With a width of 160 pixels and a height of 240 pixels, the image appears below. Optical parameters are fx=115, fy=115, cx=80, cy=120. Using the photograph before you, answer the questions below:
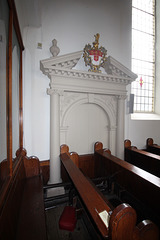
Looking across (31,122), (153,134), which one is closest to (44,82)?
(31,122)

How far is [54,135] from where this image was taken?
95.3 inches

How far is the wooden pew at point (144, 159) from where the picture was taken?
95.3 inches

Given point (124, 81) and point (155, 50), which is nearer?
point (124, 81)

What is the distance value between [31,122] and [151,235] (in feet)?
8.18

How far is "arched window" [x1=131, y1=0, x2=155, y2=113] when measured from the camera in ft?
13.5

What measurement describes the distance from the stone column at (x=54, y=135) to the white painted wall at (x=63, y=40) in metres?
0.33

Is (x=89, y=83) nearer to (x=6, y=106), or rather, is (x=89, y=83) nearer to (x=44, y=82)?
(x=44, y=82)

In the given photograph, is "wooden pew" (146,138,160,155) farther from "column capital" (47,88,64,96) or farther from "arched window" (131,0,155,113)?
"column capital" (47,88,64,96)

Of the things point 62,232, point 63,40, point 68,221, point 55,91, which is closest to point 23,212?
point 68,221

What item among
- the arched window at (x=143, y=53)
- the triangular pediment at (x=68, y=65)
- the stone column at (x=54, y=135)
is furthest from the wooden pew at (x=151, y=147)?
the stone column at (x=54, y=135)

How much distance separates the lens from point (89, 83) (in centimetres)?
269

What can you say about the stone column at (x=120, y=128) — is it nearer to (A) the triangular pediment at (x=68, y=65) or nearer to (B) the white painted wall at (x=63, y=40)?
(B) the white painted wall at (x=63, y=40)

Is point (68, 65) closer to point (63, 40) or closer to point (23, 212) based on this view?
point (63, 40)

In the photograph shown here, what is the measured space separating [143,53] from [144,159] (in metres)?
3.77
